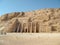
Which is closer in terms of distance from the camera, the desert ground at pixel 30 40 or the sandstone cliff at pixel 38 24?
the desert ground at pixel 30 40

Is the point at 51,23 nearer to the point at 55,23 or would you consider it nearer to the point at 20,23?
the point at 55,23

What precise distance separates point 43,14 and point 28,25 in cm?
1183

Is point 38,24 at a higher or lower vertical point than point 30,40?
higher

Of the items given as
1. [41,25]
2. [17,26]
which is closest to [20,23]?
[17,26]

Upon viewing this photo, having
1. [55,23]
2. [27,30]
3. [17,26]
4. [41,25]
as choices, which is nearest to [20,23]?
[17,26]

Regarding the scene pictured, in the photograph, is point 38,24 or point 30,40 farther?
point 38,24

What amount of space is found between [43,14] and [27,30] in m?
12.9

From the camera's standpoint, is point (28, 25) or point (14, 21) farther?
point (14, 21)

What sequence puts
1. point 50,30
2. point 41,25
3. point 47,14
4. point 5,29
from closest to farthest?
point 50,30 < point 41,25 < point 5,29 < point 47,14

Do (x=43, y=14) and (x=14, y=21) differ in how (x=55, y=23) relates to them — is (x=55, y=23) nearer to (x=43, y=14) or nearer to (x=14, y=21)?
(x=43, y=14)

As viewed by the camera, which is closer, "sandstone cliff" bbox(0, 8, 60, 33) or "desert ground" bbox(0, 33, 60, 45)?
"desert ground" bbox(0, 33, 60, 45)

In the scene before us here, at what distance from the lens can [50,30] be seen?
147ft

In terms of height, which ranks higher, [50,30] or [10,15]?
[10,15]

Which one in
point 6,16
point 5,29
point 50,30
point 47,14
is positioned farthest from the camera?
point 6,16
